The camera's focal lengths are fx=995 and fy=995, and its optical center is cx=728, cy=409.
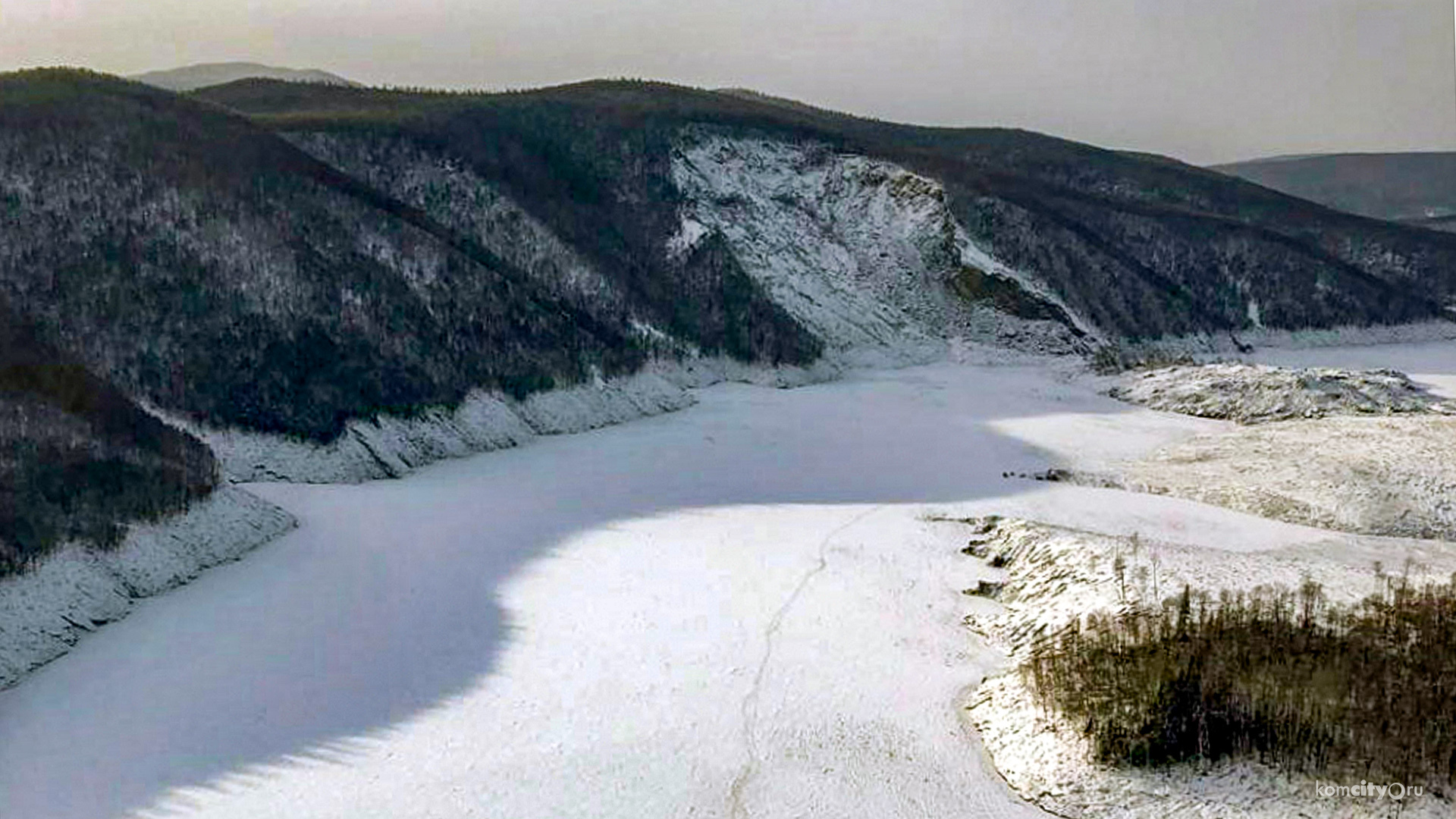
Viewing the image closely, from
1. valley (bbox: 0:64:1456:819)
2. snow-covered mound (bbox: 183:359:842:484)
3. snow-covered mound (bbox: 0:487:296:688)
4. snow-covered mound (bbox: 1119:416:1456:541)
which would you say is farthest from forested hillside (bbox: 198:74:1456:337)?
snow-covered mound (bbox: 0:487:296:688)

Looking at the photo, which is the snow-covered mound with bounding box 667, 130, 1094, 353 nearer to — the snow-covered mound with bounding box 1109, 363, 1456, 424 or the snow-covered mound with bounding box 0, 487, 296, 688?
the snow-covered mound with bounding box 1109, 363, 1456, 424

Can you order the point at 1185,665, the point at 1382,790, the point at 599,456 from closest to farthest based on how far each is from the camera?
the point at 1382,790, the point at 1185,665, the point at 599,456

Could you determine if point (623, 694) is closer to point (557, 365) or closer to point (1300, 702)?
point (1300, 702)

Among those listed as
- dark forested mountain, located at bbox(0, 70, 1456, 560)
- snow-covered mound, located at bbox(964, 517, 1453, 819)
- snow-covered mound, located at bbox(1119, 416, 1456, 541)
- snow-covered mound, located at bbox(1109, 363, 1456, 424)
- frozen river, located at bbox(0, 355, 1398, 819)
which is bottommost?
frozen river, located at bbox(0, 355, 1398, 819)

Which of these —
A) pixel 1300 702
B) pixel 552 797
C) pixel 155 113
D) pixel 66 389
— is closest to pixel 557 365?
pixel 66 389

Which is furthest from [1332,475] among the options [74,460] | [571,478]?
[74,460]

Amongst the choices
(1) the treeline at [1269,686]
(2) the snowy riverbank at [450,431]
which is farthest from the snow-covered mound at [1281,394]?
(1) the treeline at [1269,686]

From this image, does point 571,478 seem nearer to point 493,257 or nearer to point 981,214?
point 493,257

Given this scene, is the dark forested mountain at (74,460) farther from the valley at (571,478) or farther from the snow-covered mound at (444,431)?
the snow-covered mound at (444,431)
